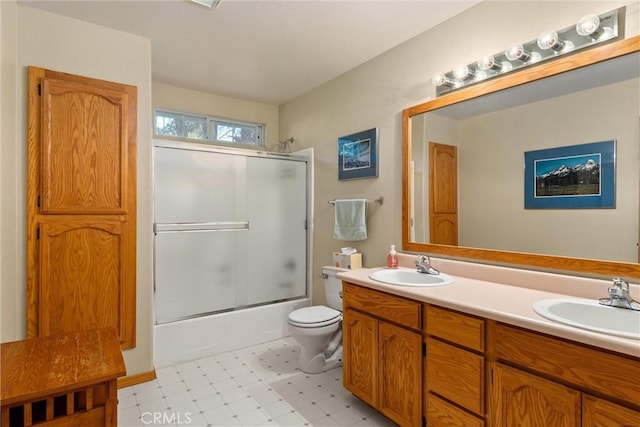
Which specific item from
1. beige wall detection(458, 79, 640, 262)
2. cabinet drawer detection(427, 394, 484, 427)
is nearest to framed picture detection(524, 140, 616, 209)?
beige wall detection(458, 79, 640, 262)

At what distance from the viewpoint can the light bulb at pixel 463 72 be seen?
2010mm

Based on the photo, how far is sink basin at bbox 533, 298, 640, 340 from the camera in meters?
1.30

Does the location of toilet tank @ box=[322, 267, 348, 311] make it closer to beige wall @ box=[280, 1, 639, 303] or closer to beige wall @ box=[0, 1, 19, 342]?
beige wall @ box=[280, 1, 639, 303]

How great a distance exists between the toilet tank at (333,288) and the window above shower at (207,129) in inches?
72.7

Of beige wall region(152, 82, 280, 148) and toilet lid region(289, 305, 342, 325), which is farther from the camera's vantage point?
beige wall region(152, 82, 280, 148)

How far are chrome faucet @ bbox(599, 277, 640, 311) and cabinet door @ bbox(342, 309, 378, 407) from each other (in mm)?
1063

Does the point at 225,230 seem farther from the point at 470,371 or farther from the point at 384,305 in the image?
the point at 470,371

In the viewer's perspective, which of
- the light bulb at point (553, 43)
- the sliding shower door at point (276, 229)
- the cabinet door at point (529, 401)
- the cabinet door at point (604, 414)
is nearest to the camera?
the cabinet door at point (604, 414)

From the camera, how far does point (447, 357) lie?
1.55 meters

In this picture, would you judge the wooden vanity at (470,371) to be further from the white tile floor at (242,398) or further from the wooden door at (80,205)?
the wooden door at (80,205)

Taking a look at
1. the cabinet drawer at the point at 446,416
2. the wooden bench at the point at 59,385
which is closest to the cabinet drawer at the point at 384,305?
the cabinet drawer at the point at 446,416

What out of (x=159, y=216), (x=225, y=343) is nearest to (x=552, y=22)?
(x=159, y=216)

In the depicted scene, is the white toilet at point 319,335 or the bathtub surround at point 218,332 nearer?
the white toilet at point 319,335

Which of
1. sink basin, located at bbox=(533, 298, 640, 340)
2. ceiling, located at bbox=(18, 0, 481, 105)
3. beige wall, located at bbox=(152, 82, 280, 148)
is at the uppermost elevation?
ceiling, located at bbox=(18, 0, 481, 105)
